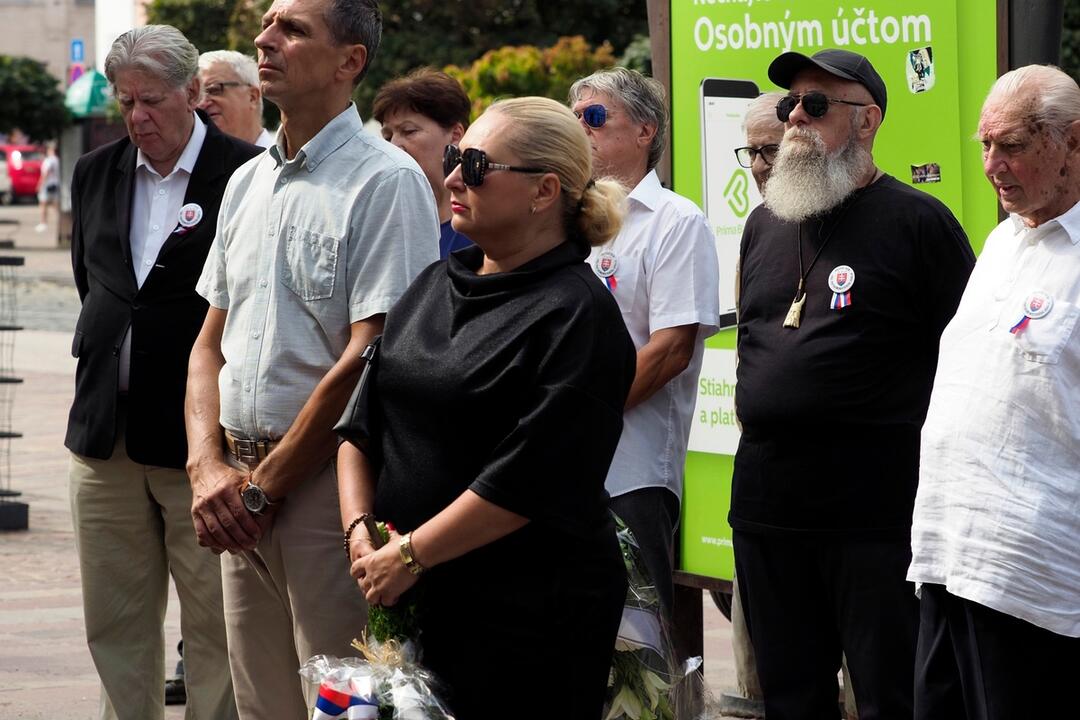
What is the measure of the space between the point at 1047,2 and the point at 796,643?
1.98 meters

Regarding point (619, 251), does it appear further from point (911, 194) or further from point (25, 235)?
point (25, 235)

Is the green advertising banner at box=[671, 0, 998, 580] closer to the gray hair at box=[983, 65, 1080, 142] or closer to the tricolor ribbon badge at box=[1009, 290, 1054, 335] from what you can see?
the gray hair at box=[983, 65, 1080, 142]

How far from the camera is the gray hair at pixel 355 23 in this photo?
3.95 m

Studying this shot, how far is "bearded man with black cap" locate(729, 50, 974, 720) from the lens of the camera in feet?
13.4

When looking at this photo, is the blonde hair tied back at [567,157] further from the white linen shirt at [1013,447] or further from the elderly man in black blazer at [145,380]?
the elderly man in black blazer at [145,380]

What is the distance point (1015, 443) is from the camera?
11.5 ft

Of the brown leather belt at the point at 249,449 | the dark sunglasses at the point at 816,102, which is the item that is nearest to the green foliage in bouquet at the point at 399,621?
the brown leather belt at the point at 249,449

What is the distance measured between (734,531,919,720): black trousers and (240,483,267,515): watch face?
1.29m

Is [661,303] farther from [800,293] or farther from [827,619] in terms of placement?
[827,619]

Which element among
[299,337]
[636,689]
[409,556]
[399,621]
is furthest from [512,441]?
[299,337]

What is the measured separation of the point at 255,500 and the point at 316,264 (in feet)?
1.89

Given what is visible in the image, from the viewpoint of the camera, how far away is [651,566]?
15.0 feet

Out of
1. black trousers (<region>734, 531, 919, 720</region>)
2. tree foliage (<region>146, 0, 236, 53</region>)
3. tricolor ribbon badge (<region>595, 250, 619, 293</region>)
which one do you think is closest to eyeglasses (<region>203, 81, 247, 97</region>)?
tricolor ribbon badge (<region>595, 250, 619, 293</region>)

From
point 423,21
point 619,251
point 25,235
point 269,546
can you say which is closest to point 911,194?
point 619,251
